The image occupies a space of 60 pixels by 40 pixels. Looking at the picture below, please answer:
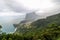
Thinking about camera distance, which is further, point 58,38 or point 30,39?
point 30,39

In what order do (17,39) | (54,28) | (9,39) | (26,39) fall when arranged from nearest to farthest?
(9,39), (17,39), (26,39), (54,28)

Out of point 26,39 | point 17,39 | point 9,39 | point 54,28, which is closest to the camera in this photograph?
point 9,39

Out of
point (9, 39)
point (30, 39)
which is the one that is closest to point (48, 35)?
point (30, 39)

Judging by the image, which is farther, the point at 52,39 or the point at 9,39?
the point at 52,39

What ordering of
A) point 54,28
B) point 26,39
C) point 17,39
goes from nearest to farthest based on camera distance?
A: point 17,39, point 26,39, point 54,28

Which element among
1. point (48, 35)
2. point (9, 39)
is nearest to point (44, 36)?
point (48, 35)

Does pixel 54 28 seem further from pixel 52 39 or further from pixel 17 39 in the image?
pixel 17 39

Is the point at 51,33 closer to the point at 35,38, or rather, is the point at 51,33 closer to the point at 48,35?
the point at 48,35

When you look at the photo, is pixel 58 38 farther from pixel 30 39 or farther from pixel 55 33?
pixel 30 39
